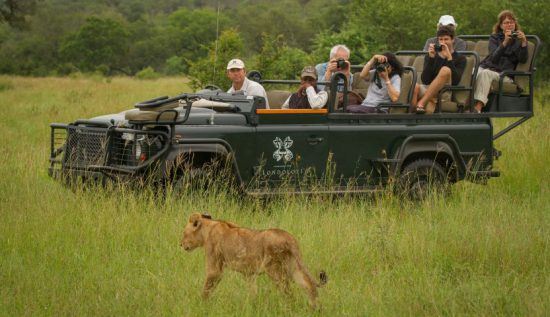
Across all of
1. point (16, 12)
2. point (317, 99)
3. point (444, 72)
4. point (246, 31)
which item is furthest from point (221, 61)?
point (246, 31)

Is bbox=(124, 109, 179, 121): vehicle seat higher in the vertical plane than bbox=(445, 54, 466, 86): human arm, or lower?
lower

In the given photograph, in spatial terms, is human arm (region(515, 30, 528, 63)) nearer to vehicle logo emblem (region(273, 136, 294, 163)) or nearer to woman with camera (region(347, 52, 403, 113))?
woman with camera (region(347, 52, 403, 113))

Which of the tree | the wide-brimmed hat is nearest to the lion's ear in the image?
the wide-brimmed hat

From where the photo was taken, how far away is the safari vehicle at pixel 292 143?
27.9 ft

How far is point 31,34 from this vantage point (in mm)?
78562

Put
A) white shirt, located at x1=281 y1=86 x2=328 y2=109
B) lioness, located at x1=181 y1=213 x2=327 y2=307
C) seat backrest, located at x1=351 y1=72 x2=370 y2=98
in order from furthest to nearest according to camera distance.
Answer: seat backrest, located at x1=351 y1=72 x2=370 y2=98 < white shirt, located at x1=281 y1=86 x2=328 y2=109 < lioness, located at x1=181 y1=213 x2=327 y2=307

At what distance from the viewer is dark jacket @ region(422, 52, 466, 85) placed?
9.77 metres

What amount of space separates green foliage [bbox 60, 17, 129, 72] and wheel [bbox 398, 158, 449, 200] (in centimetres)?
5628

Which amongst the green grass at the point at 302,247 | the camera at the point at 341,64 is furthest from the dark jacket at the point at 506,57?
the camera at the point at 341,64

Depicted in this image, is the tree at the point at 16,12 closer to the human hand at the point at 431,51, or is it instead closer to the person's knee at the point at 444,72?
the human hand at the point at 431,51

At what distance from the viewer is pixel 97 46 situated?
6675 centimetres

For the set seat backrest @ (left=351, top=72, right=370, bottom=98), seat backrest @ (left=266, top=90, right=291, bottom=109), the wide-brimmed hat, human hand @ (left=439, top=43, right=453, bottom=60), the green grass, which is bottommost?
the green grass

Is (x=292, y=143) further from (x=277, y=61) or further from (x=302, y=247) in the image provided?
(x=277, y=61)

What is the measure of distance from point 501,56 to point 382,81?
1499mm
